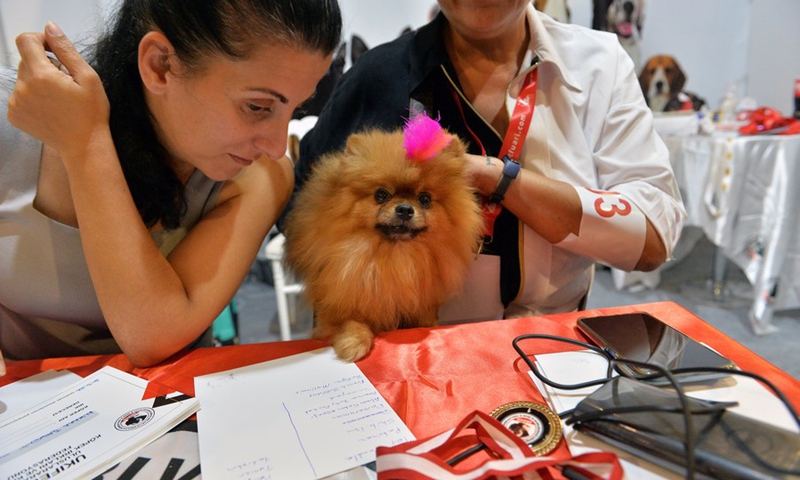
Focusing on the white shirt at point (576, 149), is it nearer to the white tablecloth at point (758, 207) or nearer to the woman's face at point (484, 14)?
the woman's face at point (484, 14)

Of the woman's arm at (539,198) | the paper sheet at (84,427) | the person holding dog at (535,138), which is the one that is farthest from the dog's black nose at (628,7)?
the paper sheet at (84,427)

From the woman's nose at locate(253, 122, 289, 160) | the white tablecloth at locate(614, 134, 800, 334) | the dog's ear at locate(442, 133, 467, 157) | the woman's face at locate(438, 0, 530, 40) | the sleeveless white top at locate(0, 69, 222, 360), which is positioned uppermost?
the woman's face at locate(438, 0, 530, 40)

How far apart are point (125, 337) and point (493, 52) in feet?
3.37

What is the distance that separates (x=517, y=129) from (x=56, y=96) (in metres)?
0.89

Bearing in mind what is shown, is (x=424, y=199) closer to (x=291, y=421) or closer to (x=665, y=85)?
(x=291, y=421)

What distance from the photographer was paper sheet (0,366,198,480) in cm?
61

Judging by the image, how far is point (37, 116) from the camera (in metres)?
0.77

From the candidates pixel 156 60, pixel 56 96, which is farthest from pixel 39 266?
pixel 156 60

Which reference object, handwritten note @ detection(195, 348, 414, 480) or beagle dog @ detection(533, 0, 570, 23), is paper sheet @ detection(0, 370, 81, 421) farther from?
beagle dog @ detection(533, 0, 570, 23)

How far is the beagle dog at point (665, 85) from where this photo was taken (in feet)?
11.3

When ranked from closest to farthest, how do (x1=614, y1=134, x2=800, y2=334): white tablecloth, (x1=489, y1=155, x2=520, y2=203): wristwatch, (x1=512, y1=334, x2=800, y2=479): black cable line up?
(x1=512, y1=334, x2=800, y2=479): black cable, (x1=489, y1=155, x2=520, y2=203): wristwatch, (x1=614, y1=134, x2=800, y2=334): white tablecloth

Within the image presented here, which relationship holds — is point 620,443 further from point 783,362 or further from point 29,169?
point 783,362

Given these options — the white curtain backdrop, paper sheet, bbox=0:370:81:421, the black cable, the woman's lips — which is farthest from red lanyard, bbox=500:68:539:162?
the white curtain backdrop

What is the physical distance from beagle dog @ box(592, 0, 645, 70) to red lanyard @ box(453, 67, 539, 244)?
263 centimetres
